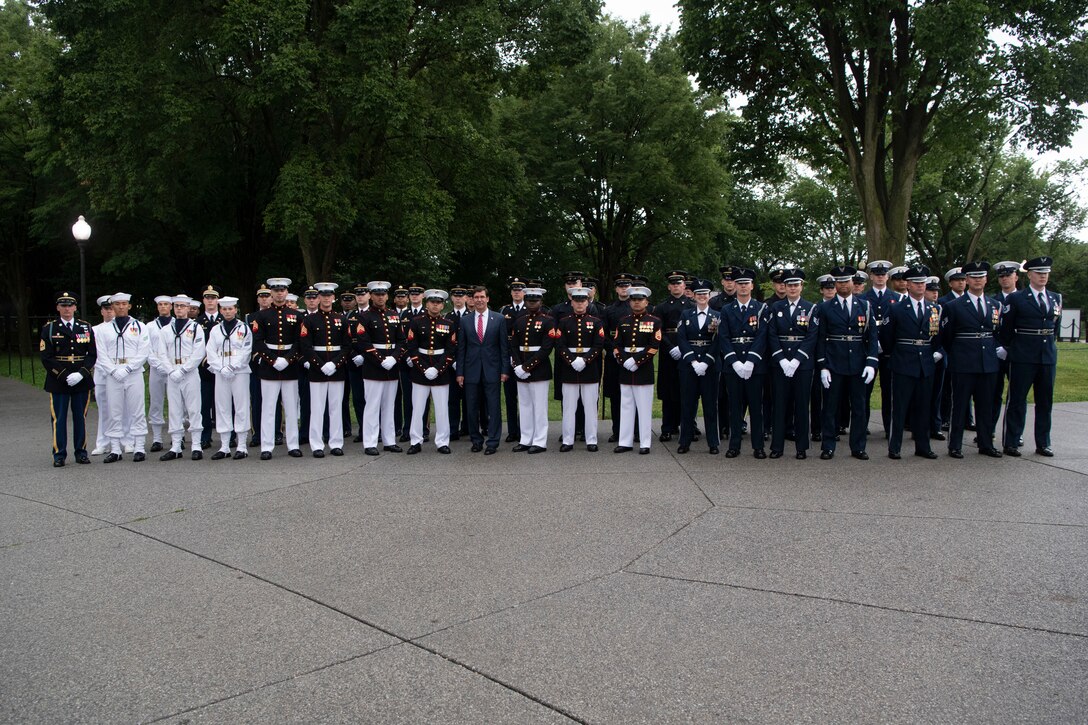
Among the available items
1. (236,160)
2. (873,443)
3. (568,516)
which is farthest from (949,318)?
(236,160)

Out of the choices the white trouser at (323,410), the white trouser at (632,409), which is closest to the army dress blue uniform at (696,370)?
the white trouser at (632,409)

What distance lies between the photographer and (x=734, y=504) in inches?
284

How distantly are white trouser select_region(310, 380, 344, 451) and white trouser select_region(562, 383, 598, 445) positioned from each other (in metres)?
2.77

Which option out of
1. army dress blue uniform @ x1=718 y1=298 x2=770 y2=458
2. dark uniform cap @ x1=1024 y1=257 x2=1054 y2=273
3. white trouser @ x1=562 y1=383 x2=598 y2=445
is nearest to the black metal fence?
white trouser @ x1=562 y1=383 x2=598 y2=445

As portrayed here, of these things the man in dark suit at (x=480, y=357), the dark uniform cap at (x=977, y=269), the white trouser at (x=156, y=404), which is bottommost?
the white trouser at (x=156, y=404)

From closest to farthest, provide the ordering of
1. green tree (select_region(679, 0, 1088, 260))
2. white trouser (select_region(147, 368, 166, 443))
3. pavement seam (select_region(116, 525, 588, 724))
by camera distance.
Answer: pavement seam (select_region(116, 525, 588, 724)) → white trouser (select_region(147, 368, 166, 443)) → green tree (select_region(679, 0, 1088, 260))

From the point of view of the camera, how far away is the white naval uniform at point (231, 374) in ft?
33.3

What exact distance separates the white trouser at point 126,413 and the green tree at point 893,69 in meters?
15.3

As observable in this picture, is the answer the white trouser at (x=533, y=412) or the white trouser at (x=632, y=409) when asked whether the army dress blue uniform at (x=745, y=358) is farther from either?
the white trouser at (x=533, y=412)

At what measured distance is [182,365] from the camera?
10.5 metres

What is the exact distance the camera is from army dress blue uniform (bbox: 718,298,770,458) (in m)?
9.66

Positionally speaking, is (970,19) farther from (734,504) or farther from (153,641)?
(153,641)

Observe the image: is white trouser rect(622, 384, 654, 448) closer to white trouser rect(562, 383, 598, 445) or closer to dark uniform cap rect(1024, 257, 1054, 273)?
white trouser rect(562, 383, 598, 445)

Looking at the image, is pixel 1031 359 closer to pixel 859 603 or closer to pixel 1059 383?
pixel 859 603
